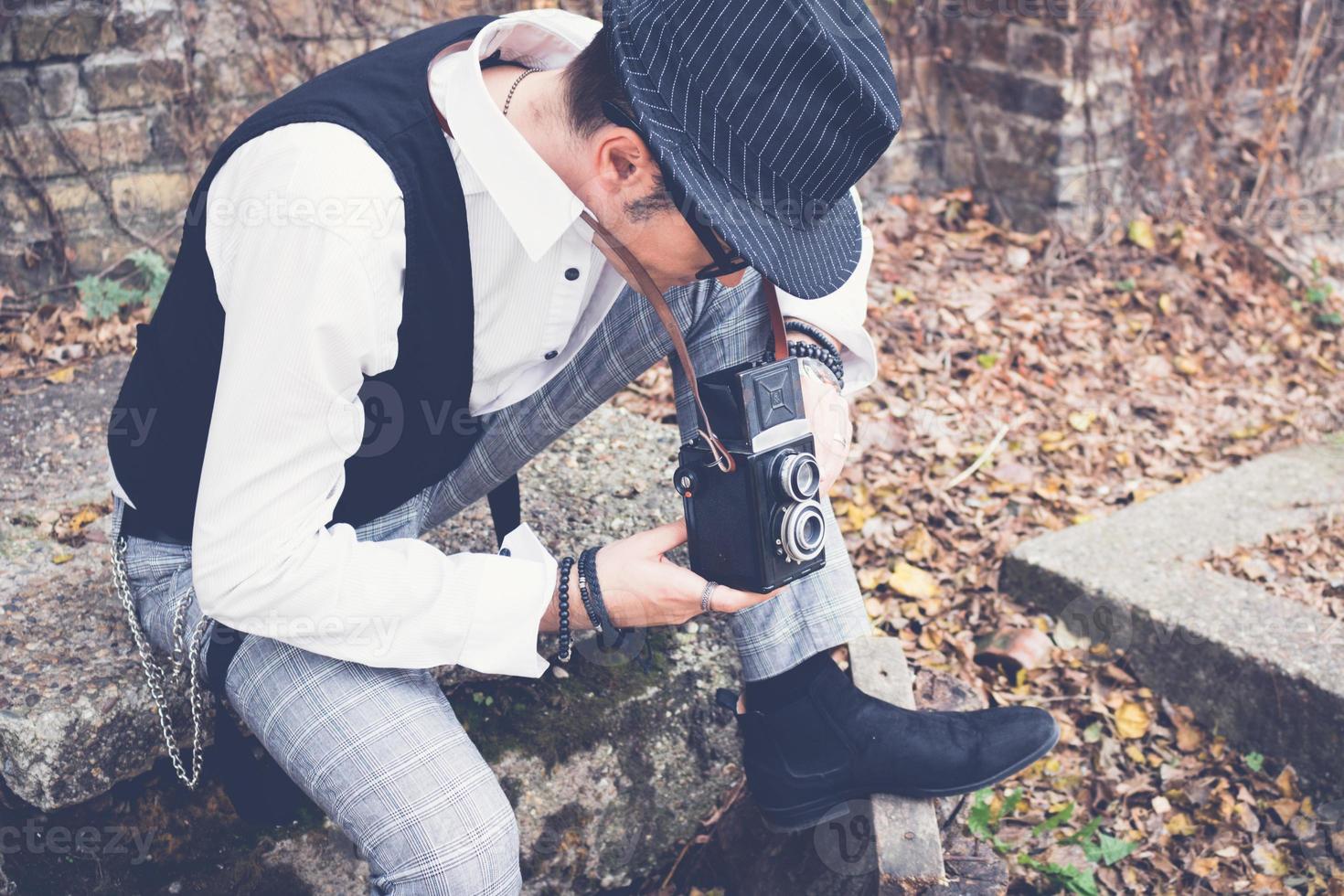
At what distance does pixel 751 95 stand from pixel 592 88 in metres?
0.22

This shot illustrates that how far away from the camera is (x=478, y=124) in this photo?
1583 millimetres

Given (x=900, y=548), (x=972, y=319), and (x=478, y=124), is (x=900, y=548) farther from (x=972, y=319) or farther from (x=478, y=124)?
(x=478, y=124)

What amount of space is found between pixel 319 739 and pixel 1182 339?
11.5 ft

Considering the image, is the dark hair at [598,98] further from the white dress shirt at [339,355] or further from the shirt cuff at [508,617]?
the shirt cuff at [508,617]

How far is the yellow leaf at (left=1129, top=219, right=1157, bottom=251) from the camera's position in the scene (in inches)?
178

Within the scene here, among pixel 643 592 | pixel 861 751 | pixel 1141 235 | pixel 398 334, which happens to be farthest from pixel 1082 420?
pixel 398 334

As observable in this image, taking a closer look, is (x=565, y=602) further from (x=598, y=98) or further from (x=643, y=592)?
(x=598, y=98)

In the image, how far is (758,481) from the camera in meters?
1.71

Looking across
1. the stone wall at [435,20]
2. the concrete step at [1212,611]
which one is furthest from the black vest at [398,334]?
the stone wall at [435,20]

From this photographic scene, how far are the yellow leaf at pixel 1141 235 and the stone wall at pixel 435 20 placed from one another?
0.45ft

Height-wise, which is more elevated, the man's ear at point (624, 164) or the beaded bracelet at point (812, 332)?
the man's ear at point (624, 164)

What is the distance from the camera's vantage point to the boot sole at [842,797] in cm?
201

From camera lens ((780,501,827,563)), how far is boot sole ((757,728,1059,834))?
1.68 feet

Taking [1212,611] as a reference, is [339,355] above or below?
above
